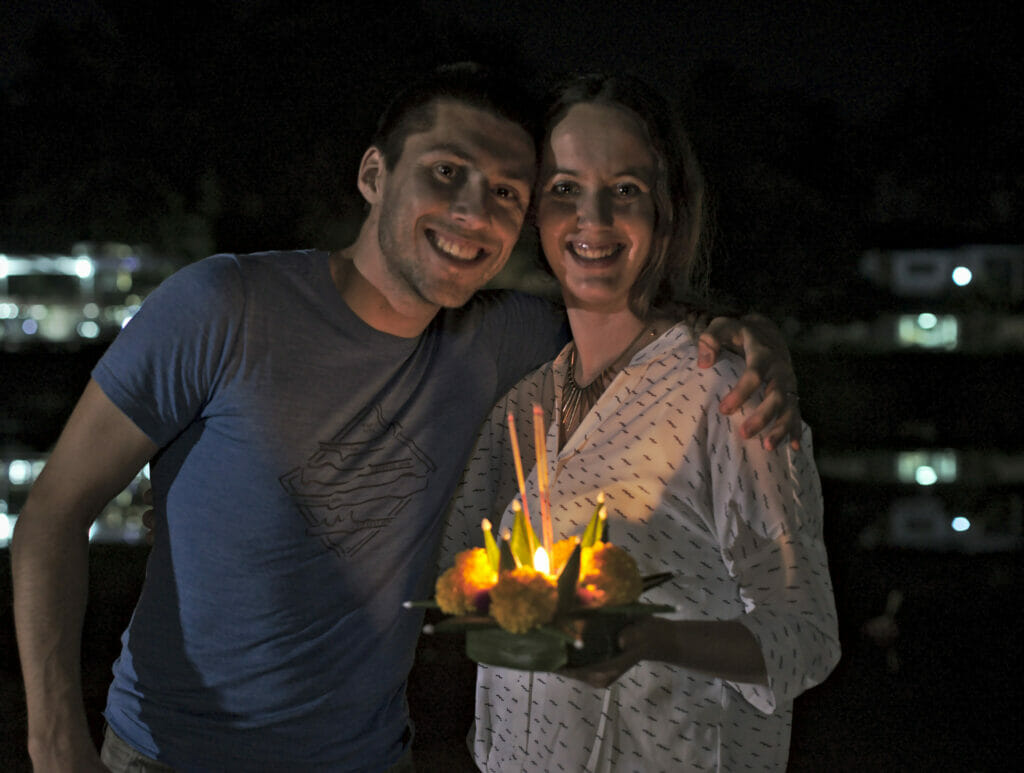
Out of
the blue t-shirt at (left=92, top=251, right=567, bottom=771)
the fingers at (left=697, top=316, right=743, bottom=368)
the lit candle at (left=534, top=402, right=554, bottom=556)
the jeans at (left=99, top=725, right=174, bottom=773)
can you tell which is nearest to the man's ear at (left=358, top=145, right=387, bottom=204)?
the blue t-shirt at (left=92, top=251, right=567, bottom=771)

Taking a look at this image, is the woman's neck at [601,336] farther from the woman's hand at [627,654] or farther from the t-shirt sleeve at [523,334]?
the woman's hand at [627,654]

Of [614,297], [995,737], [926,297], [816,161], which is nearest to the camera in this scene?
[614,297]

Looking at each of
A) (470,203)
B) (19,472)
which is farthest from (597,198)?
(19,472)

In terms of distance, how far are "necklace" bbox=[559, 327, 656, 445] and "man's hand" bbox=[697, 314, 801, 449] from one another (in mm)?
232

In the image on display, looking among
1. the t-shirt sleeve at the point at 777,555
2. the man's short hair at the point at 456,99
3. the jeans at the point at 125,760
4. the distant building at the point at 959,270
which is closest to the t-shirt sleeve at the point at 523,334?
the man's short hair at the point at 456,99

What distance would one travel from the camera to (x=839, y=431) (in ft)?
44.7

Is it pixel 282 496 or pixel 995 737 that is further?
pixel 995 737

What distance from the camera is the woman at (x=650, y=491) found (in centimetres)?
194

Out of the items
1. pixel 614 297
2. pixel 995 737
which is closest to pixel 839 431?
pixel 995 737

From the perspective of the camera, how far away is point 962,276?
15828 millimetres

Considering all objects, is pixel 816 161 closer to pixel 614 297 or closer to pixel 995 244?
pixel 995 244

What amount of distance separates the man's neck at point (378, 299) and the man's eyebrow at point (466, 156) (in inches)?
11.9

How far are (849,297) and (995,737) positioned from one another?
6.26m

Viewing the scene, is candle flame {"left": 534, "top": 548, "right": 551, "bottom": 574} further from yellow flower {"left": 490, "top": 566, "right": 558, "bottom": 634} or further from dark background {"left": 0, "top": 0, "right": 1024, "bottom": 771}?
dark background {"left": 0, "top": 0, "right": 1024, "bottom": 771}
